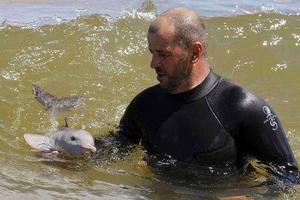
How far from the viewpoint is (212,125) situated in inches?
171

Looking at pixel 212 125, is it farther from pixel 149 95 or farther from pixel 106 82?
pixel 106 82

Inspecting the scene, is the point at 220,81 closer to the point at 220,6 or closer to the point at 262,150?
the point at 262,150

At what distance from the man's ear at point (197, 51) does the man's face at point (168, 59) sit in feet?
0.15

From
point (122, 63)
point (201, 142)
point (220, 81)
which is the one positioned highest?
point (220, 81)

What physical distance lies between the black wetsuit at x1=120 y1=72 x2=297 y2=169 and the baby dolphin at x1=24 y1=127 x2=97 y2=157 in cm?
38

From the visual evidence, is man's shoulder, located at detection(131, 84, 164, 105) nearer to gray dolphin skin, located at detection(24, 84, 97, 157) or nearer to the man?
the man

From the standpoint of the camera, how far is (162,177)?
4766 millimetres

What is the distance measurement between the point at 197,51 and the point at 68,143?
1.05 m

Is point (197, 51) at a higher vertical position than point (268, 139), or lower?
higher

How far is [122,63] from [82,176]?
3.98 metres

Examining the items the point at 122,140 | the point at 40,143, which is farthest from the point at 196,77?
the point at 40,143

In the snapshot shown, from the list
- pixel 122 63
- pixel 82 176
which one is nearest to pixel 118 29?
pixel 122 63

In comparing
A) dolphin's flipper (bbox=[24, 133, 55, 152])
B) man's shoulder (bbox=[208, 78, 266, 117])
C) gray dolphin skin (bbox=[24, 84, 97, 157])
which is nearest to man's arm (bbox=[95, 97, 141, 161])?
gray dolphin skin (bbox=[24, 84, 97, 157])

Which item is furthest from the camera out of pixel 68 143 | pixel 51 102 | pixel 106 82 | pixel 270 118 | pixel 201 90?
pixel 106 82
